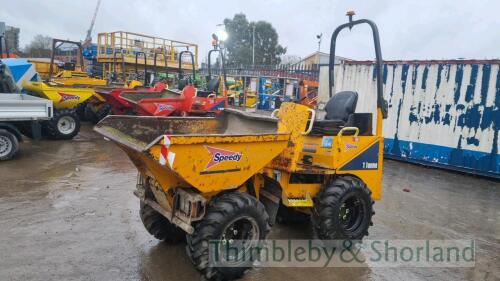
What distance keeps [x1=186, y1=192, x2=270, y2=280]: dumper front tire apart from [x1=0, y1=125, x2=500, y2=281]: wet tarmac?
10.3 inches

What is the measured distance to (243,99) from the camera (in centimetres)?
1752

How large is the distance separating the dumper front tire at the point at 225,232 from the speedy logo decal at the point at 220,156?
13.5 inches

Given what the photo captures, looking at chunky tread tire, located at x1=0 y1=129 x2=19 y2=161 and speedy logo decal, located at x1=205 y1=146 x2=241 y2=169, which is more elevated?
speedy logo decal, located at x1=205 y1=146 x2=241 y2=169

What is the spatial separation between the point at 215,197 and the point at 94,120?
10.8 meters

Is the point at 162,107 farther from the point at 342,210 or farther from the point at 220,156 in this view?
the point at 220,156

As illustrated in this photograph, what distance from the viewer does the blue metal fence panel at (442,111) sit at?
8.27 m

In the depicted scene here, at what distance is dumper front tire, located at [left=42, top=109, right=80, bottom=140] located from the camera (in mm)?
9898

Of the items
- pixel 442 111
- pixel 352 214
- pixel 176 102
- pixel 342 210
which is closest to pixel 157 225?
pixel 342 210

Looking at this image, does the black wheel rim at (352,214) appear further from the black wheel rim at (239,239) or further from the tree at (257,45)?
the tree at (257,45)

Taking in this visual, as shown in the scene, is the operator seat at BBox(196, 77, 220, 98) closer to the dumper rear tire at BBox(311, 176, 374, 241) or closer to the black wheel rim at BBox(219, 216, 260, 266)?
the dumper rear tire at BBox(311, 176, 374, 241)

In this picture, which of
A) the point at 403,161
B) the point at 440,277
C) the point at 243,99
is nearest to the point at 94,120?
the point at 243,99

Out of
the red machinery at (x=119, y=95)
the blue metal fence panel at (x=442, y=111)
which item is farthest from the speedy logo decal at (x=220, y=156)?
the red machinery at (x=119, y=95)

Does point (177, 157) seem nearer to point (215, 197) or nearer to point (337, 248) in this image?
point (215, 197)

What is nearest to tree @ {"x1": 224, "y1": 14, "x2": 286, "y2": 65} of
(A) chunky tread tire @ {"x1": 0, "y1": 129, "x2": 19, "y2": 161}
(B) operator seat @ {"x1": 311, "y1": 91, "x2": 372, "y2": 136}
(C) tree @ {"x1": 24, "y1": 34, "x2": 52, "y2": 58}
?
(C) tree @ {"x1": 24, "y1": 34, "x2": 52, "y2": 58}
